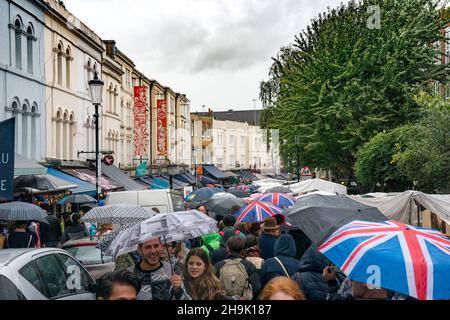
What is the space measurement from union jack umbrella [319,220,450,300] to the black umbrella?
300 centimetres

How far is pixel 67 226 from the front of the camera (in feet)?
56.2

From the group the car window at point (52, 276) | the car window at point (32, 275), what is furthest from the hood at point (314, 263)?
the car window at point (32, 275)

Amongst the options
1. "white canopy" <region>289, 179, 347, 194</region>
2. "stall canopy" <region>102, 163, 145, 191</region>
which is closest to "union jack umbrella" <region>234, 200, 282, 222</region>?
"white canopy" <region>289, 179, 347, 194</region>

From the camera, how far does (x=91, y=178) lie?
28.8 meters

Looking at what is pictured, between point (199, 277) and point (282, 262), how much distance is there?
1.88m

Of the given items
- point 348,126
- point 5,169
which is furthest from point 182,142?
point 5,169

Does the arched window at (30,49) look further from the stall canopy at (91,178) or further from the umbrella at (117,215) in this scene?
the umbrella at (117,215)

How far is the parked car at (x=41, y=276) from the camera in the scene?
20.2ft

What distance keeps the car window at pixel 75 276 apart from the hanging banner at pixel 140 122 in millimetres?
34018

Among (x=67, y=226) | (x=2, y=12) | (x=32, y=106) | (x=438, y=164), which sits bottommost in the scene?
(x=67, y=226)

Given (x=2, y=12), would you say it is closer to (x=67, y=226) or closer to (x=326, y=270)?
(x=67, y=226)

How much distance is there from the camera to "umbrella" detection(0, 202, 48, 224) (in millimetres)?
13562
